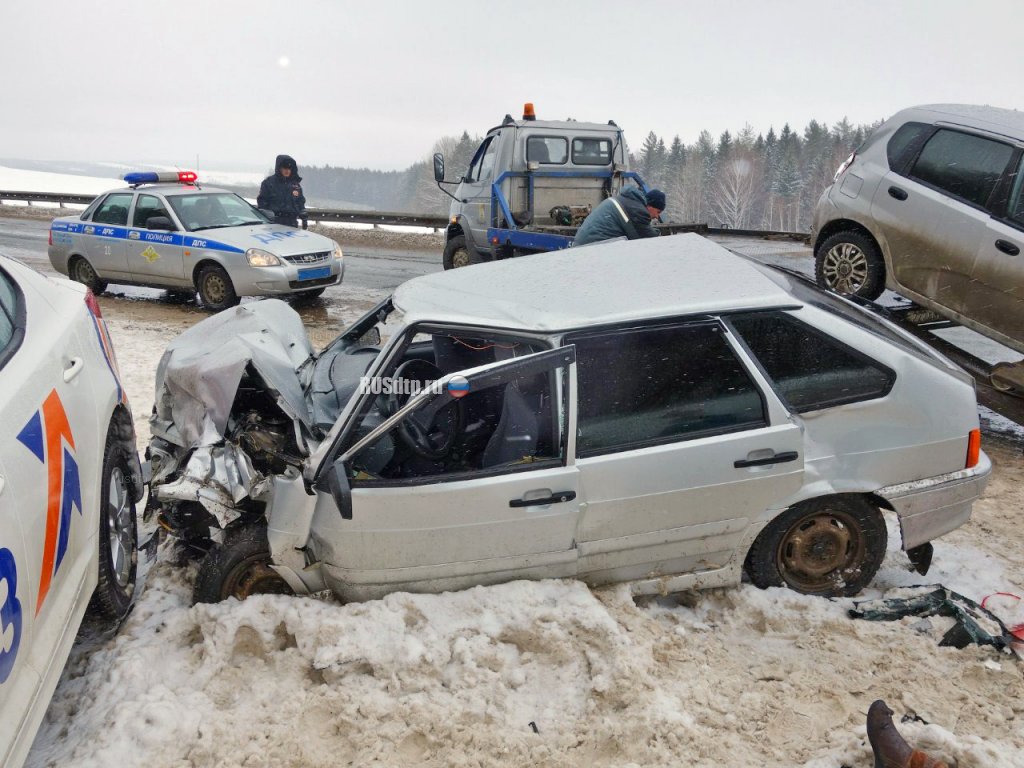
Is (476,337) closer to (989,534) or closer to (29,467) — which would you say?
(29,467)

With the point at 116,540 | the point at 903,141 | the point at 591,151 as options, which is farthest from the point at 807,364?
the point at 591,151

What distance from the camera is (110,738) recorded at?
102 inches

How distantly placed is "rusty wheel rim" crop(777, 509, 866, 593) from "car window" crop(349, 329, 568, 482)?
1.20 meters

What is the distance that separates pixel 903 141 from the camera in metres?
6.43

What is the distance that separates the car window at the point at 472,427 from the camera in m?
3.12

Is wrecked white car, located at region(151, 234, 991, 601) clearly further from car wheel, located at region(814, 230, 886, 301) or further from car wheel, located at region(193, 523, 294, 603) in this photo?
car wheel, located at region(814, 230, 886, 301)

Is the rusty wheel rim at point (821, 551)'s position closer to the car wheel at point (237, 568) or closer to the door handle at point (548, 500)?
the door handle at point (548, 500)

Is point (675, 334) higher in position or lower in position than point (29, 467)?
higher

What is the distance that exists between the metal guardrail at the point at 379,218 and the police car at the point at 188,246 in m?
5.76

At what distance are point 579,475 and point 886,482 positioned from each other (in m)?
1.38

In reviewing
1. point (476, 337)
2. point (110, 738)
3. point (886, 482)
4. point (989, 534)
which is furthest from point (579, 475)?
point (989, 534)

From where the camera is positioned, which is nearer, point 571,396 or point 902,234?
point 571,396

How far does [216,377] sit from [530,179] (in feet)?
26.0

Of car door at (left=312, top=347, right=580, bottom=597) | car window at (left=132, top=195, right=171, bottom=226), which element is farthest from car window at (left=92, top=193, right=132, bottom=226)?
car door at (left=312, top=347, right=580, bottom=597)
